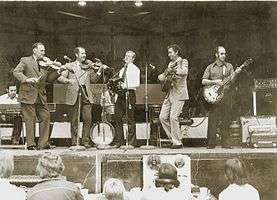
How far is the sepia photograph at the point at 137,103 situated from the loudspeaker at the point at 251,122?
25 millimetres

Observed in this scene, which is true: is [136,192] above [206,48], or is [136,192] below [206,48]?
below

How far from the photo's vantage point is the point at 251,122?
1030cm

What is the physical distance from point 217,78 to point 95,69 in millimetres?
2285

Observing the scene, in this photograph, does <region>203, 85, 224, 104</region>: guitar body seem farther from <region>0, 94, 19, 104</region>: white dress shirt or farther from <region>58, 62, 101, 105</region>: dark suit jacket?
<region>0, 94, 19, 104</region>: white dress shirt

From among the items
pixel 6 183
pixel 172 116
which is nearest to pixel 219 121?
pixel 172 116

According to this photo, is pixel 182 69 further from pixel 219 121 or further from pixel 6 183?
pixel 6 183

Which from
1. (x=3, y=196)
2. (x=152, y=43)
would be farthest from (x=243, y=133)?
(x=3, y=196)

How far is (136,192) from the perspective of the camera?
7.47 metres

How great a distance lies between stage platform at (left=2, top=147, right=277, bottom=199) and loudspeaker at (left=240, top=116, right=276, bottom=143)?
4.69 feet

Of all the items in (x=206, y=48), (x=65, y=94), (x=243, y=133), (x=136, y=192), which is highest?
(x=206, y=48)

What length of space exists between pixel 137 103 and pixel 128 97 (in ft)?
0.88

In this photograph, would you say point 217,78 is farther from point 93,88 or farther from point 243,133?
point 93,88

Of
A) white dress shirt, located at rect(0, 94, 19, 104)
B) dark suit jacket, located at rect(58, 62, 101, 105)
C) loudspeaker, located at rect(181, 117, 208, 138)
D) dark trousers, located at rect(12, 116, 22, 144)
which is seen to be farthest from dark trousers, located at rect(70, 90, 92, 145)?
loudspeaker, located at rect(181, 117, 208, 138)

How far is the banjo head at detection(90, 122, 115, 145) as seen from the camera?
1045cm
